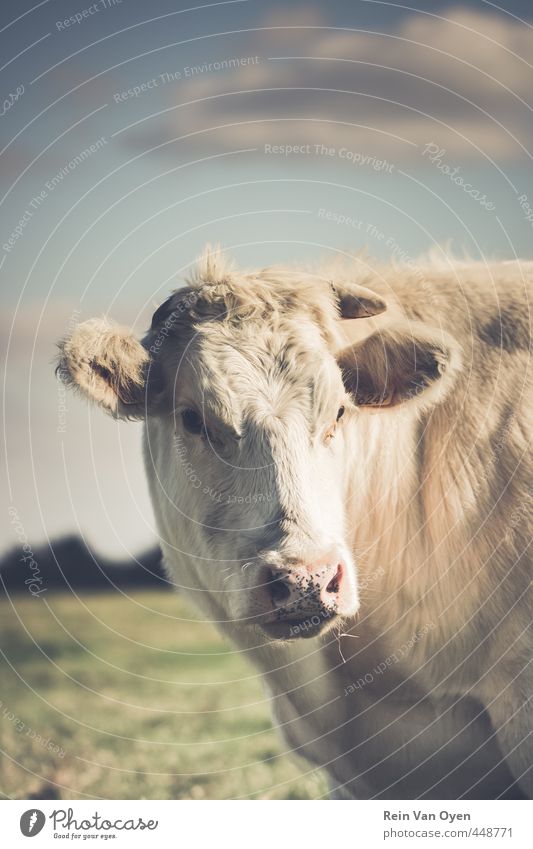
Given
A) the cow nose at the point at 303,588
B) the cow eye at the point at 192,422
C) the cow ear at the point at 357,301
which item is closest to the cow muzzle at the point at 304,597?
the cow nose at the point at 303,588

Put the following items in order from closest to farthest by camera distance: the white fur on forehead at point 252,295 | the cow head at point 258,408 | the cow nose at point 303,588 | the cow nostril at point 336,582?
the cow nose at point 303,588
the cow nostril at point 336,582
the cow head at point 258,408
the white fur on forehead at point 252,295

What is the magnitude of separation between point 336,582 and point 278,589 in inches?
11.3

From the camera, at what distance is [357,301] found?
551 centimetres

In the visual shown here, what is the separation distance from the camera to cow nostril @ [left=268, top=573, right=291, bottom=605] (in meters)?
4.53

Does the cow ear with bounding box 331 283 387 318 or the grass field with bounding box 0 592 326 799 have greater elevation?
the cow ear with bounding box 331 283 387 318

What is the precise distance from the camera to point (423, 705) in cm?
568

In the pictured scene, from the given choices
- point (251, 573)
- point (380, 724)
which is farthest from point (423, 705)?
point (251, 573)

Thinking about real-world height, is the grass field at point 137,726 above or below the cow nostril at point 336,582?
below

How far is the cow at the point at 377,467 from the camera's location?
5203 mm

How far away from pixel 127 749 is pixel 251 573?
227 inches

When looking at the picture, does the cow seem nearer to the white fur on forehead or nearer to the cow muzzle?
the white fur on forehead

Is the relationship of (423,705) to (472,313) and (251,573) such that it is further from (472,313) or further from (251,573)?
(472,313)

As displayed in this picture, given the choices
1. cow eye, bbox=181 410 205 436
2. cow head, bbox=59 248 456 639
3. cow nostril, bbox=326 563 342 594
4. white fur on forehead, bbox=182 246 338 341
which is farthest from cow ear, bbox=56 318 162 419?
cow nostril, bbox=326 563 342 594

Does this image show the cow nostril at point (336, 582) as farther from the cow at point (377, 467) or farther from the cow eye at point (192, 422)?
the cow eye at point (192, 422)
